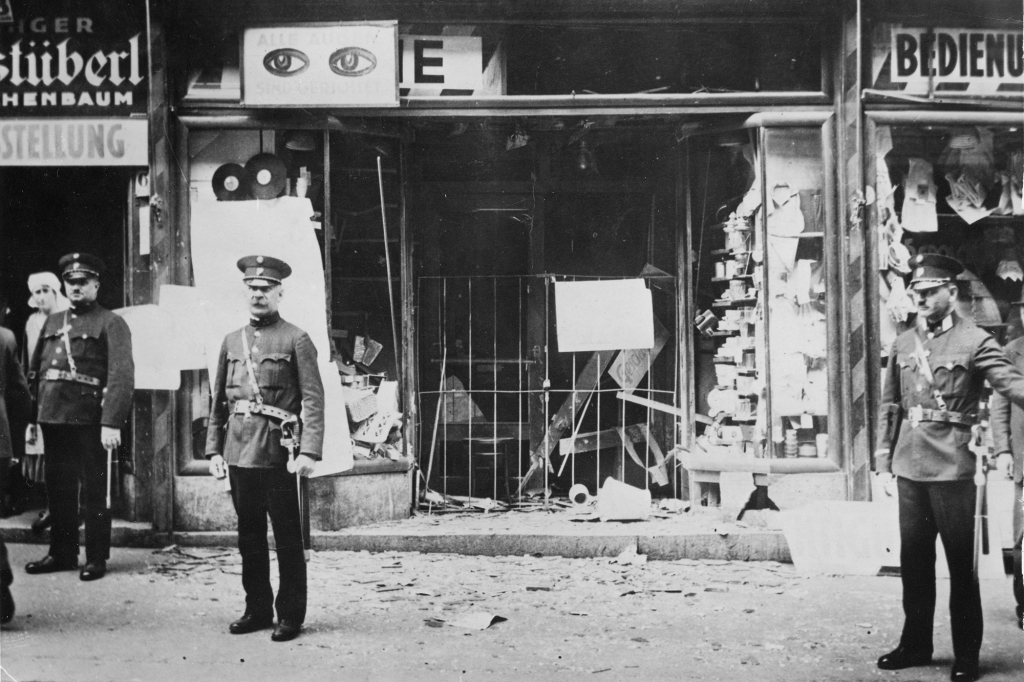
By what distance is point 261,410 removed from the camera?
5145 mm

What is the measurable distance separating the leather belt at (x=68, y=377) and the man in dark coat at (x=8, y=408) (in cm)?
15

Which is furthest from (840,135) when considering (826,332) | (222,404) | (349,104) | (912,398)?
(222,404)

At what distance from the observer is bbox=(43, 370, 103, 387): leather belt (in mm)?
5797

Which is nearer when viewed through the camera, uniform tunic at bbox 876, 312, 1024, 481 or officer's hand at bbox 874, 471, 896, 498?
uniform tunic at bbox 876, 312, 1024, 481

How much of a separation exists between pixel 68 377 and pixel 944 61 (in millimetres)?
6781

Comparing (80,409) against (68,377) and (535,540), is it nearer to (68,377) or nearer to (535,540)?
(68,377)

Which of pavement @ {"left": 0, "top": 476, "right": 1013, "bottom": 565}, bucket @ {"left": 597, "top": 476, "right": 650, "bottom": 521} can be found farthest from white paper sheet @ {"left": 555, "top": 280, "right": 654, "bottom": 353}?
pavement @ {"left": 0, "top": 476, "right": 1013, "bottom": 565}

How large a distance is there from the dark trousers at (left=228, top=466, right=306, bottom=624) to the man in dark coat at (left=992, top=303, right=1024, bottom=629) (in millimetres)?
4027

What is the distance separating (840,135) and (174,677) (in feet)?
19.5

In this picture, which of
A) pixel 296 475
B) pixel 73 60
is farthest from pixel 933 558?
pixel 73 60

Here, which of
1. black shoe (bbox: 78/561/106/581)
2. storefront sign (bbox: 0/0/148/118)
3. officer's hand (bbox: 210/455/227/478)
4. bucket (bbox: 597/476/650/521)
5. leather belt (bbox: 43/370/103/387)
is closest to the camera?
officer's hand (bbox: 210/455/227/478)

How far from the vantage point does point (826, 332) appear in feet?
22.7

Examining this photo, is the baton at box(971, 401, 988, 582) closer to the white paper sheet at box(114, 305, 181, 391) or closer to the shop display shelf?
the shop display shelf

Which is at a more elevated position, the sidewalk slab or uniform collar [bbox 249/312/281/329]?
uniform collar [bbox 249/312/281/329]
